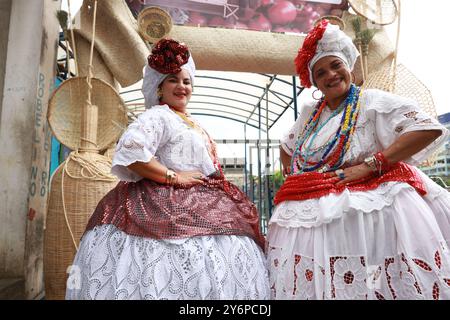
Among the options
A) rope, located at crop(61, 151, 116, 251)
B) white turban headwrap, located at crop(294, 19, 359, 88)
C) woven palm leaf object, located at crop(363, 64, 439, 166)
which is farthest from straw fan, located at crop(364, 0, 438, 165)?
rope, located at crop(61, 151, 116, 251)

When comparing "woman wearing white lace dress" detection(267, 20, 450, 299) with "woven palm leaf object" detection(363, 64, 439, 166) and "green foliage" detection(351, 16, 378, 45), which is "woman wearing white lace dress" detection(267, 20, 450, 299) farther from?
"green foliage" detection(351, 16, 378, 45)

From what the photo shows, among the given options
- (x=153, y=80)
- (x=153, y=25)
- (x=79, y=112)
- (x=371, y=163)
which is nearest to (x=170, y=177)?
(x=153, y=80)

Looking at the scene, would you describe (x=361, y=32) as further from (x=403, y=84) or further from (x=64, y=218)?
(x=64, y=218)

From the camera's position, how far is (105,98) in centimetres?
303

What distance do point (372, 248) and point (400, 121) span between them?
0.61 m

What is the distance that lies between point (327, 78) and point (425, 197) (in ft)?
2.48

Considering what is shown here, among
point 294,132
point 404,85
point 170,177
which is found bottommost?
point 170,177

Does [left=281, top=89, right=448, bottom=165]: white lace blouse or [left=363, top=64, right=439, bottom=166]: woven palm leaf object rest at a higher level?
[left=363, top=64, right=439, bottom=166]: woven palm leaf object

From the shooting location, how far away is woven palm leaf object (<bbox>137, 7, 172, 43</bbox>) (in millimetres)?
3293

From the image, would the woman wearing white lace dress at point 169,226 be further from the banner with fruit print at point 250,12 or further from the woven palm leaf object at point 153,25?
the banner with fruit print at point 250,12

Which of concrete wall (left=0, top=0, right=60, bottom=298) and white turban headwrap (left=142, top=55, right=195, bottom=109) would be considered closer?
white turban headwrap (left=142, top=55, right=195, bottom=109)

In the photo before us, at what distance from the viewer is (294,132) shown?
218cm

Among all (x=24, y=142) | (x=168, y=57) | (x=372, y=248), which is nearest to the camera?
(x=372, y=248)

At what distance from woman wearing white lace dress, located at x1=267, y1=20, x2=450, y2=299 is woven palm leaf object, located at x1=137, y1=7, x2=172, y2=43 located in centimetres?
190
